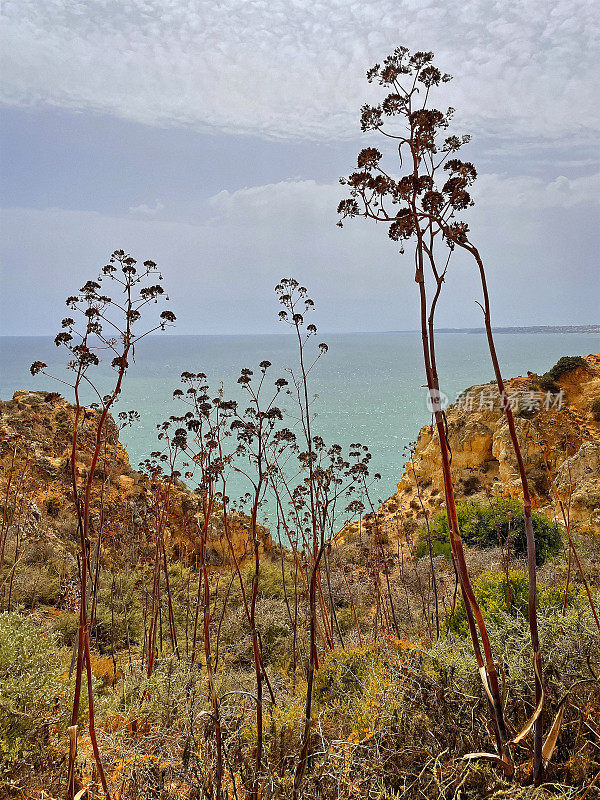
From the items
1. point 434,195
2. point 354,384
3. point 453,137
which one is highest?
point 354,384

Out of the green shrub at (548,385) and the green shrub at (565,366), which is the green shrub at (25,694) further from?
the green shrub at (565,366)

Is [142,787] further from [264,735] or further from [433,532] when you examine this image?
[433,532]

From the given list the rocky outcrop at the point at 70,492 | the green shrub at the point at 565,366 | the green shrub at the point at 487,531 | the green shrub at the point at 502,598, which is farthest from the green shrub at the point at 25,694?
the green shrub at the point at 565,366

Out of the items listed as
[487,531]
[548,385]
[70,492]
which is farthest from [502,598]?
[548,385]

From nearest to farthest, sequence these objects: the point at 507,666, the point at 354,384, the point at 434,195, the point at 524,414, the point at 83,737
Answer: the point at 434,195 → the point at 507,666 → the point at 83,737 → the point at 524,414 → the point at 354,384

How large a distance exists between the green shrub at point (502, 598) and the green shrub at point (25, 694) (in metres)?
2.91

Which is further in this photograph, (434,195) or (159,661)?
(159,661)

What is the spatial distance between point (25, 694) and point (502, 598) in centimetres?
425

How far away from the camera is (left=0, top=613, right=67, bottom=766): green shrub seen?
2.69m

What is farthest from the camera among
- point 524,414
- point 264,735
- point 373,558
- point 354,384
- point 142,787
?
point 354,384

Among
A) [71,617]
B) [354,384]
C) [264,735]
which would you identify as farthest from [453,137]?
[354,384]

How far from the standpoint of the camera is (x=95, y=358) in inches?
76.2

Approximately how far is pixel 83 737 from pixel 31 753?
2.42 feet

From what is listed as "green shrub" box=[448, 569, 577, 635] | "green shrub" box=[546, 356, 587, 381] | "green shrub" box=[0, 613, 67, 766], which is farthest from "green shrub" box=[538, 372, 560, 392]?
"green shrub" box=[0, 613, 67, 766]
